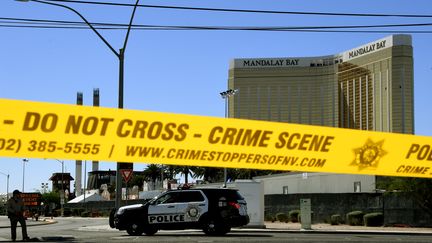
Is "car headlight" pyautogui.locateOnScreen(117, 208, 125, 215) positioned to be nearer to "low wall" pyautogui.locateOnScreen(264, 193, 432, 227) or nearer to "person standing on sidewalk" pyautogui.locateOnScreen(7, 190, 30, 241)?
"person standing on sidewalk" pyautogui.locateOnScreen(7, 190, 30, 241)

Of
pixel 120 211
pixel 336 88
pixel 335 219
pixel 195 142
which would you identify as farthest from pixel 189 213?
pixel 336 88

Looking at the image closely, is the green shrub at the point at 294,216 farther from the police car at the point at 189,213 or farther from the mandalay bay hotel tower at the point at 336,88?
the mandalay bay hotel tower at the point at 336,88

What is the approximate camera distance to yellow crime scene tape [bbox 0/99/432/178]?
13.0 metres

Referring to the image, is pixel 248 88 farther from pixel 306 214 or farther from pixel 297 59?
pixel 306 214

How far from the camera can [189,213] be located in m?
23.7

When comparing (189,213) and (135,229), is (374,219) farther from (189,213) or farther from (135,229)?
(135,229)

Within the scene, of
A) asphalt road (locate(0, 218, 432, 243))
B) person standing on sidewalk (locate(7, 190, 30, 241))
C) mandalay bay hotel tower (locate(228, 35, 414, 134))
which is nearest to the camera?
person standing on sidewalk (locate(7, 190, 30, 241))

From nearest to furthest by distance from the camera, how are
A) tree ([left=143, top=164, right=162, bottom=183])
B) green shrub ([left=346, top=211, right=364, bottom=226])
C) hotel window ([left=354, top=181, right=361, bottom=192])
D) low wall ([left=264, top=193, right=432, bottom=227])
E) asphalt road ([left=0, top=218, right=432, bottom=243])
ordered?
asphalt road ([left=0, top=218, right=432, bottom=243]) → low wall ([left=264, top=193, right=432, bottom=227]) → green shrub ([left=346, top=211, right=364, bottom=226]) → hotel window ([left=354, top=181, right=361, bottom=192]) → tree ([left=143, top=164, right=162, bottom=183])

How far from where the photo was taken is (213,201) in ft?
78.2

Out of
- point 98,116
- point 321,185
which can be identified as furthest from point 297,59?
point 98,116

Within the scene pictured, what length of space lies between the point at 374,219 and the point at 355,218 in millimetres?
1577

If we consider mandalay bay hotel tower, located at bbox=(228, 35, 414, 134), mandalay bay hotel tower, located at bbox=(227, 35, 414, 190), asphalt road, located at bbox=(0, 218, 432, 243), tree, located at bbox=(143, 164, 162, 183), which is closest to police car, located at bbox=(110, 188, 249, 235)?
asphalt road, located at bbox=(0, 218, 432, 243)

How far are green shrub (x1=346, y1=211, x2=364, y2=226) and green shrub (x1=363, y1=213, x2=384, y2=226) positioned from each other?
96cm

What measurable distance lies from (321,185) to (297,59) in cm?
11096
